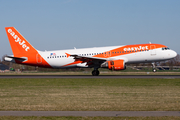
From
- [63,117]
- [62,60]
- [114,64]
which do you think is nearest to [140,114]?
[63,117]

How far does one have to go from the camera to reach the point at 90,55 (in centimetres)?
3769

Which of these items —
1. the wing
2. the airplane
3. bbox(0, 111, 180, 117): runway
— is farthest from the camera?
the airplane

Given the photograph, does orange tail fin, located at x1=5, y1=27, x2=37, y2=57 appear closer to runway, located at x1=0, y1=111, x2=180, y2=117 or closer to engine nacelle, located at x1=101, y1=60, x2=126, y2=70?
engine nacelle, located at x1=101, y1=60, x2=126, y2=70

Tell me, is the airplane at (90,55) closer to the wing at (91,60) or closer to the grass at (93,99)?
the wing at (91,60)

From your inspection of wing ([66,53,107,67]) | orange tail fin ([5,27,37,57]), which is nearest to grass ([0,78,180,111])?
wing ([66,53,107,67])

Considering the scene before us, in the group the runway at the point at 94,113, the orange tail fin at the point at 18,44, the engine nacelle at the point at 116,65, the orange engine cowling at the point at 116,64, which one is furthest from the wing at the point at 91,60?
the runway at the point at 94,113

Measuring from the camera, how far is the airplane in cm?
3547

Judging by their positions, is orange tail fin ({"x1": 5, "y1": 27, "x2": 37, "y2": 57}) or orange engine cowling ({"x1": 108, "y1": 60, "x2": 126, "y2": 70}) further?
orange tail fin ({"x1": 5, "y1": 27, "x2": 37, "y2": 57})

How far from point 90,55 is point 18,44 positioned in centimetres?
1261

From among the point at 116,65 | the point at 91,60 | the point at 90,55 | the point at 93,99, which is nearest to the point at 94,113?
the point at 93,99

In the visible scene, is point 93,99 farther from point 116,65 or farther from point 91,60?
point 91,60

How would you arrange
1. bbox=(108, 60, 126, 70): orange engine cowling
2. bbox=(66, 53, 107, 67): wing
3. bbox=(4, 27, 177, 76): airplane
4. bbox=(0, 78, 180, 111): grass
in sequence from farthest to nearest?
bbox=(4, 27, 177, 76): airplane
bbox=(66, 53, 107, 67): wing
bbox=(108, 60, 126, 70): orange engine cowling
bbox=(0, 78, 180, 111): grass

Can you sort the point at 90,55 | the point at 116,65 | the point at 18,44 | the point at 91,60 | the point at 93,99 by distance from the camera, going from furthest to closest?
the point at 18,44 < the point at 90,55 < the point at 91,60 < the point at 116,65 < the point at 93,99

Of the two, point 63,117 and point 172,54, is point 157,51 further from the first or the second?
point 63,117
